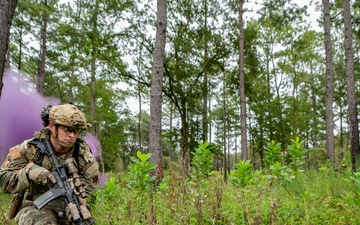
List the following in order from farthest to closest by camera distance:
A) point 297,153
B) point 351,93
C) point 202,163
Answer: point 351,93 → point 297,153 → point 202,163

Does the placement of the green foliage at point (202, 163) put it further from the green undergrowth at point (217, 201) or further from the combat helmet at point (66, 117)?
the combat helmet at point (66, 117)

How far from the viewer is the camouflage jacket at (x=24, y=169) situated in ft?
7.91

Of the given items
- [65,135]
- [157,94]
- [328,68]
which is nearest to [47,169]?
[65,135]

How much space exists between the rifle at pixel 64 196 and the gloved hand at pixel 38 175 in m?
0.07

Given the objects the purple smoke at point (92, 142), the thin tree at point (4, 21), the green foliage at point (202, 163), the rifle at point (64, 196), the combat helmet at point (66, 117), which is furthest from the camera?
the purple smoke at point (92, 142)

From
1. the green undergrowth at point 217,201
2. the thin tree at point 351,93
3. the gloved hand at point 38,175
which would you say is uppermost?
the thin tree at point 351,93

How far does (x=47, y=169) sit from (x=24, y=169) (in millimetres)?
254

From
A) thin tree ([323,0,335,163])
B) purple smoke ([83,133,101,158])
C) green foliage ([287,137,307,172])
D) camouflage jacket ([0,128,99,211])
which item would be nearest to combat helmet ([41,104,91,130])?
camouflage jacket ([0,128,99,211])

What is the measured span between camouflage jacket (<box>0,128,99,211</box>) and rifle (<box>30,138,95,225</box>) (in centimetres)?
14

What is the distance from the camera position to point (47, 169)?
2623mm

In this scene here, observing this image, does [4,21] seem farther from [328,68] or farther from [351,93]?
[328,68]

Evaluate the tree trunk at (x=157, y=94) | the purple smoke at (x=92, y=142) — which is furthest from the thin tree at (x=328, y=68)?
the purple smoke at (x=92, y=142)

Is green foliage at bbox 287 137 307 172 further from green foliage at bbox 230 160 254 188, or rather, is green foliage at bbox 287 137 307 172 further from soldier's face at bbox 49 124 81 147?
soldier's face at bbox 49 124 81 147

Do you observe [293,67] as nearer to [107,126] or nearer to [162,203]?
[107,126]
